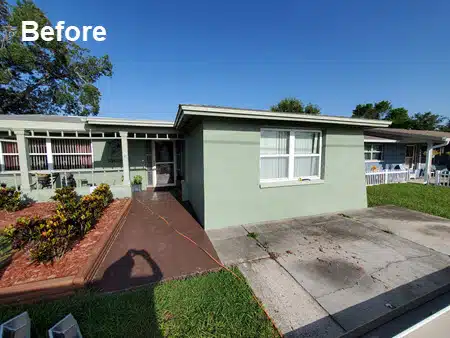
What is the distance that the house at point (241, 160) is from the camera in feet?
14.4

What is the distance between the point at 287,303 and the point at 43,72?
22750mm

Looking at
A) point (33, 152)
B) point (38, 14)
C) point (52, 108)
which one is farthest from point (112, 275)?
point (52, 108)

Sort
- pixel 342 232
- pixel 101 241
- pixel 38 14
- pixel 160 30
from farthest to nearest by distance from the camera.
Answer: pixel 38 14 → pixel 160 30 → pixel 342 232 → pixel 101 241

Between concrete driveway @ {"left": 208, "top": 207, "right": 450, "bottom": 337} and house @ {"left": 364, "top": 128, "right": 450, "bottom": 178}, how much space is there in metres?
8.79

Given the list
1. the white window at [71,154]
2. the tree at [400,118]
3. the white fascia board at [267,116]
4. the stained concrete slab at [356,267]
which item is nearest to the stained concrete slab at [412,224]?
the stained concrete slab at [356,267]

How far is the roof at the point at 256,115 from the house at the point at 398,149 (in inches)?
307

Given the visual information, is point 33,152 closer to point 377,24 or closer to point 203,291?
point 203,291

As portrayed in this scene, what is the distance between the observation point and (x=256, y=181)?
4758 mm

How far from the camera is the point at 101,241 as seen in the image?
3479 millimetres

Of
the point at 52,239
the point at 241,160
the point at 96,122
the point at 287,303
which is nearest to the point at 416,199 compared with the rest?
the point at 241,160

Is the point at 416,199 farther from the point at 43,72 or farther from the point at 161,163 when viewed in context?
the point at 43,72

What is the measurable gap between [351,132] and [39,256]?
25.2 feet

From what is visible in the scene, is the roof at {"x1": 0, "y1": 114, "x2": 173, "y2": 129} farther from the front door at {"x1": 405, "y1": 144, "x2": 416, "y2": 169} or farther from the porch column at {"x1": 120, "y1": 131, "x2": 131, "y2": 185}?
the front door at {"x1": 405, "y1": 144, "x2": 416, "y2": 169}

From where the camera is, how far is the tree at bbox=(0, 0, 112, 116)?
1259 centimetres
